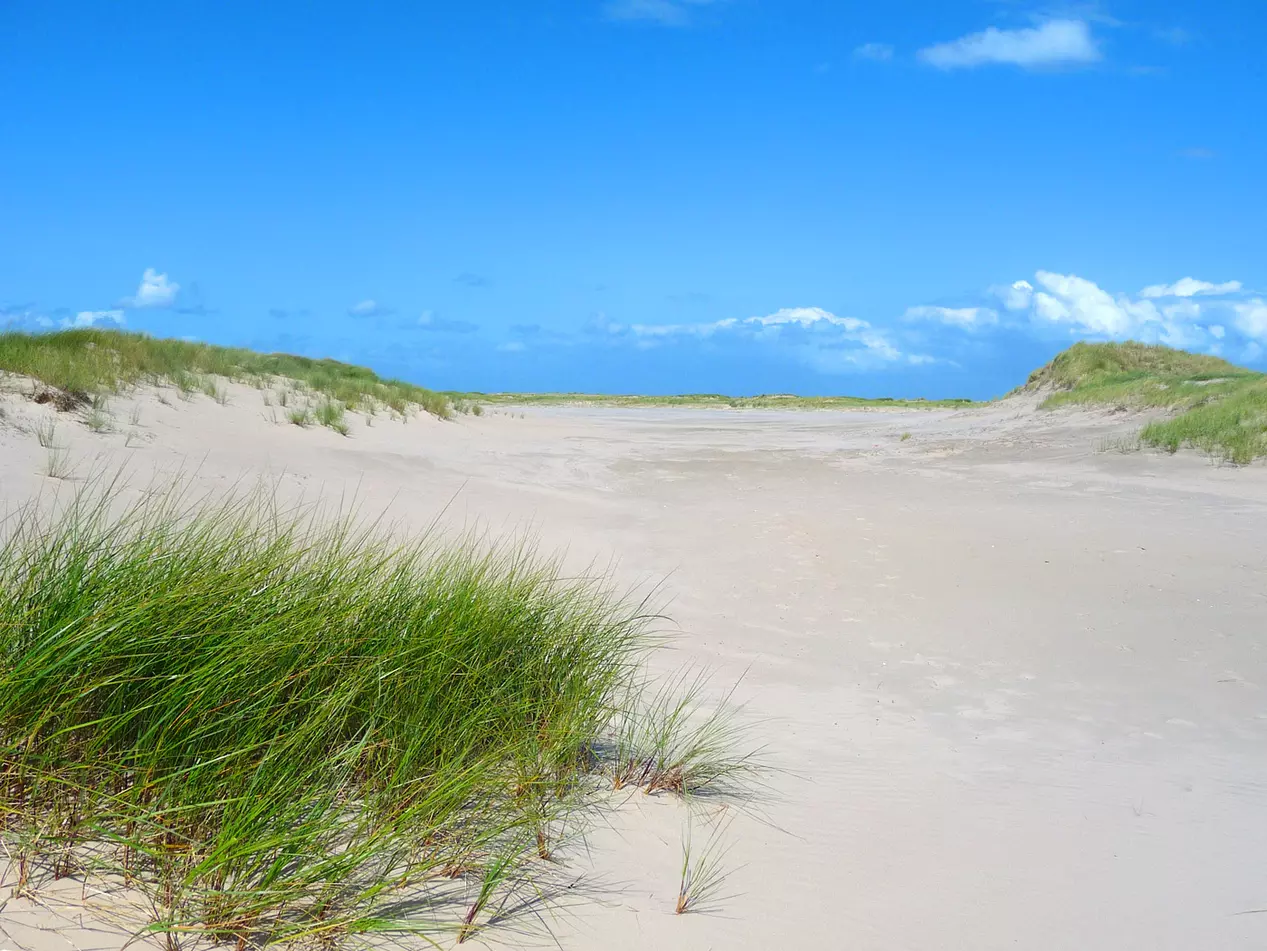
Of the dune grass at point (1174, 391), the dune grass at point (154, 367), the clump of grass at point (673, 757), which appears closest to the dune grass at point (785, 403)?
the dune grass at point (1174, 391)

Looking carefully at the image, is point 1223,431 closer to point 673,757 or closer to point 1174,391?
point 1174,391

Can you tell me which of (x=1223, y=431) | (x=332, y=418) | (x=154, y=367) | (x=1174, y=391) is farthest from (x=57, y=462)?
(x=1174, y=391)

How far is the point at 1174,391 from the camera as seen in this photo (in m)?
20.8

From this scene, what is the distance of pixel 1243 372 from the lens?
81.1 ft

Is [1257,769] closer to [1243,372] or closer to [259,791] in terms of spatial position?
[259,791]

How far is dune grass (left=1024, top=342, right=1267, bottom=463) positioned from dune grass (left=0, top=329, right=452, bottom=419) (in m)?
13.6

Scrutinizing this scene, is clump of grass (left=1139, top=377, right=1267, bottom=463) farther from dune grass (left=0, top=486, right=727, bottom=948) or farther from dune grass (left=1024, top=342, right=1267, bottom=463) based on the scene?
dune grass (left=0, top=486, right=727, bottom=948)

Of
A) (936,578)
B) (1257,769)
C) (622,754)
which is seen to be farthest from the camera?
(936,578)

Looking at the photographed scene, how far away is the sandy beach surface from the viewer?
2.90 metres

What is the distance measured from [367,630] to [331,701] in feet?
1.92

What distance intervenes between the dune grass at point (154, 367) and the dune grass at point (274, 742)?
814cm

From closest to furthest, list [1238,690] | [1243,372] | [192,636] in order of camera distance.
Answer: [192,636] → [1238,690] → [1243,372]

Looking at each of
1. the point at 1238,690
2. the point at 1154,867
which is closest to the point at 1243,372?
the point at 1238,690

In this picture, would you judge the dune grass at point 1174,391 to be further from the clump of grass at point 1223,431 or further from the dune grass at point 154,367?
the dune grass at point 154,367
